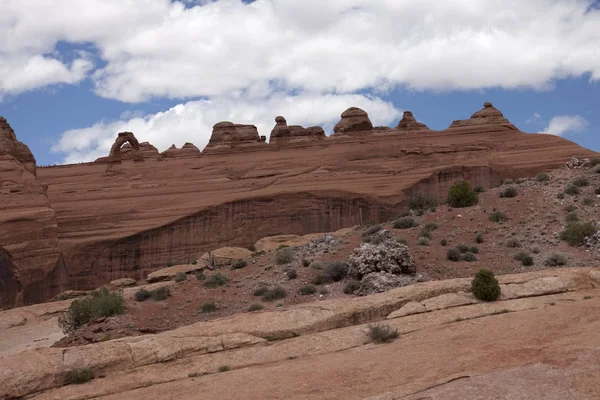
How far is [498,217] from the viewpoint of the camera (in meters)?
23.8

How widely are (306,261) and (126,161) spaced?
29.3 m

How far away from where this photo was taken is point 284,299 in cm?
1848

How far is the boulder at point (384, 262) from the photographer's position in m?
18.7

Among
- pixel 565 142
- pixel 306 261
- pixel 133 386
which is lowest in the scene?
pixel 133 386

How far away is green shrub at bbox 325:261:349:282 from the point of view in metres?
19.5

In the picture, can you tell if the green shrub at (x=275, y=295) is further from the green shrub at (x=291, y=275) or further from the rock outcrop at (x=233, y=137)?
the rock outcrop at (x=233, y=137)

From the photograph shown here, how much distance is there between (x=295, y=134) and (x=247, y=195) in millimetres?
7796

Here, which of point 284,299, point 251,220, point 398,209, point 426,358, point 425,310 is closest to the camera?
point 426,358

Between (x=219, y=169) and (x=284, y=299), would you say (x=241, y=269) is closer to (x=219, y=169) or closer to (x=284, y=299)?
(x=284, y=299)

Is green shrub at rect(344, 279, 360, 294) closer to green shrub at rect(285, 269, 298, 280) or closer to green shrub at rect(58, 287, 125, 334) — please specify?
green shrub at rect(285, 269, 298, 280)

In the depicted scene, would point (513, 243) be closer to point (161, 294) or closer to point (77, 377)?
point (161, 294)

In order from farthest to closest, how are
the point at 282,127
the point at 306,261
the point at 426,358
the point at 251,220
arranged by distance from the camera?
the point at 282,127
the point at 251,220
the point at 306,261
the point at 426,358

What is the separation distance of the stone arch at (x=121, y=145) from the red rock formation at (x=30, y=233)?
29.1 feet

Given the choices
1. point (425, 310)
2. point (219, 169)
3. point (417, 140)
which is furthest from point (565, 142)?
point (425, 310)
